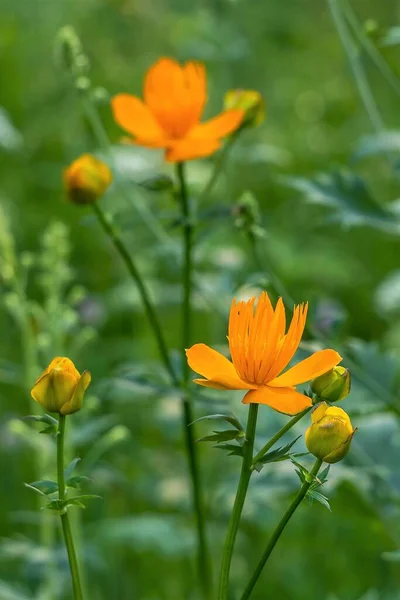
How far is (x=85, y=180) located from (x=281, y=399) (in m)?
0.38

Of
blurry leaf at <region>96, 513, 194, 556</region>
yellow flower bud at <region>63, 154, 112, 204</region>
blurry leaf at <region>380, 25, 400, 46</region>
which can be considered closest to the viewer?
yellow flower bud at <region>63, 154, 112, 204</region>

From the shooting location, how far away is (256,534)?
58.9 inches

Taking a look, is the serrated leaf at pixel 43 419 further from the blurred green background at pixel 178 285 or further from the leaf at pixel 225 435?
the blurred green background at pixel 178 285

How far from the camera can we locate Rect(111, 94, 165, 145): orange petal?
0.92 m

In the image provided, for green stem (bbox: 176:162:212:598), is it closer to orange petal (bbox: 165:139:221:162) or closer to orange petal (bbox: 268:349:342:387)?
orange petal (bbox: 165:139:221:162)

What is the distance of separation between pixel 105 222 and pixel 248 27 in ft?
6.42

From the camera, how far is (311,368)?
1.82ft

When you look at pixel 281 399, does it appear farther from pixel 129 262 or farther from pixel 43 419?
pixel 129 262

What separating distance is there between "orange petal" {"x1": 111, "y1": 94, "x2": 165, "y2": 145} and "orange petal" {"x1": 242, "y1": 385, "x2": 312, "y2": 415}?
41 centimetres

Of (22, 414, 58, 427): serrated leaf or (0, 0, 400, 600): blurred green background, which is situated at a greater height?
(22, 414, 58, 427): serrated leaf

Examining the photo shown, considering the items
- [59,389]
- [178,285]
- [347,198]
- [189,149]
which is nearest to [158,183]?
[189,149]

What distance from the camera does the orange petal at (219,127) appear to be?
0.91 metres

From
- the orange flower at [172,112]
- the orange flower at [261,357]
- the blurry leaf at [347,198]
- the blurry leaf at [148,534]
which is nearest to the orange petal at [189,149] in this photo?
the orange flower at [172,112]

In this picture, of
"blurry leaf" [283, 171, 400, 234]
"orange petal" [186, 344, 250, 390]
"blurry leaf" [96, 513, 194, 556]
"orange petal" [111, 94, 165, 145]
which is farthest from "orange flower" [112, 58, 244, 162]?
"blurry leaf" [96, 513, 194, 556]
